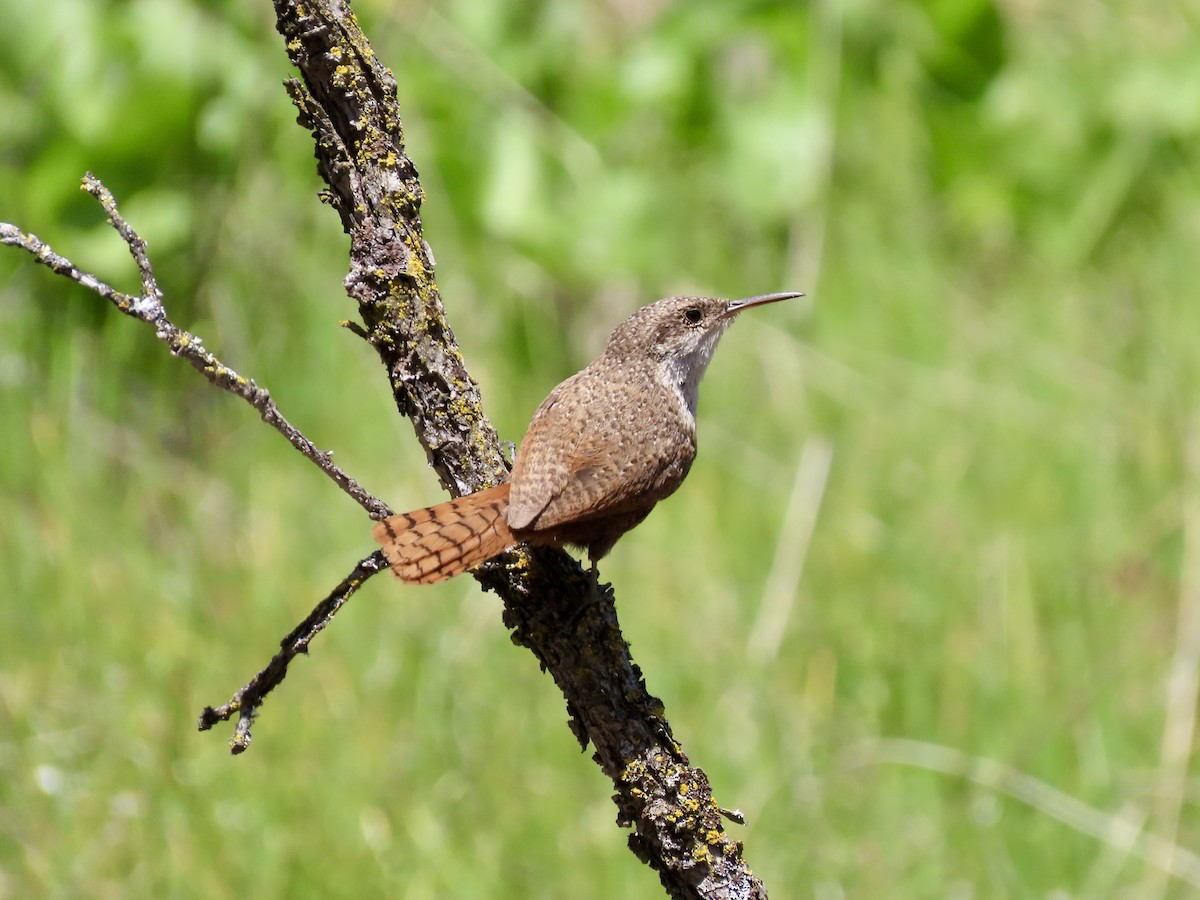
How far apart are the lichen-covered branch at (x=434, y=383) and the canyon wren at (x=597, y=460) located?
11 cm

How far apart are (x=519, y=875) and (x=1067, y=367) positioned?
286 cm

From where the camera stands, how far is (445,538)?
6.64 feet

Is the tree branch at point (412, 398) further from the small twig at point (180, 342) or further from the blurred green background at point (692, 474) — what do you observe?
the blurred green background at point (692, 474)

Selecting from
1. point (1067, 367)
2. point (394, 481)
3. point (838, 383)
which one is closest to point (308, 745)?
point (394, 481)

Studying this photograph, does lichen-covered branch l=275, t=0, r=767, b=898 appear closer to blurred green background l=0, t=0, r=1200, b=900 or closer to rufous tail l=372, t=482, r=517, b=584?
rufous tail l=372, t=482, r=517, b=584

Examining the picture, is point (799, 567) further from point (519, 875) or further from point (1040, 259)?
point (1040, 259)

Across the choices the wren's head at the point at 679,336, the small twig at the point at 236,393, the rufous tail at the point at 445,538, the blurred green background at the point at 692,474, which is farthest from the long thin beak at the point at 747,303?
the small twig at the point at 236,393

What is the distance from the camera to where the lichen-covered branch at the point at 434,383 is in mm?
1871

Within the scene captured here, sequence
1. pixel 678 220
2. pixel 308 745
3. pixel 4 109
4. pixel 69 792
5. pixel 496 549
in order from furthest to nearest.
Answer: pixel 678 220
pixel 4 109
pixel 308 745
pixel 69 792
pixel 496 549

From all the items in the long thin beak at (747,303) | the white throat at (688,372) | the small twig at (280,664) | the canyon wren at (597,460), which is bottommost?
the small twig at (280,664)

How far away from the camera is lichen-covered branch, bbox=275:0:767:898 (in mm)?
1871

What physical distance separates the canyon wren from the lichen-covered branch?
0.36ft

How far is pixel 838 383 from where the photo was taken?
5418 mm

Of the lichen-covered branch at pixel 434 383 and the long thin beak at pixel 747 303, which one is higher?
the long thin beak at pixel 747 303
